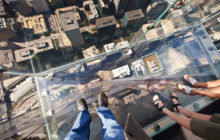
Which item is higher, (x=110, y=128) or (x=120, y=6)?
(x=120, y=6)

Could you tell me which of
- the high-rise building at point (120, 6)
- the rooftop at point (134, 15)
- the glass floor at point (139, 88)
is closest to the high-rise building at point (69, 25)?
the high-rise building at point (120, 6)

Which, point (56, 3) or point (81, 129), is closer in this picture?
point (81, 129)

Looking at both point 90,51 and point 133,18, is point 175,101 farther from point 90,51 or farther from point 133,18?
point 133,18

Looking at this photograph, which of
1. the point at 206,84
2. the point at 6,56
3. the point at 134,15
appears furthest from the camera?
the point at 134,15

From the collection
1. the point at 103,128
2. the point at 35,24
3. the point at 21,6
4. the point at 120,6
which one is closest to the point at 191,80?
the point at 103,128

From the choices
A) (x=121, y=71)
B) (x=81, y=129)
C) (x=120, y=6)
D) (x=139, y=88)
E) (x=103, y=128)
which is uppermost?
(x=120, y=6)

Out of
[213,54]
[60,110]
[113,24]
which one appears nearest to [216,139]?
[60,110]

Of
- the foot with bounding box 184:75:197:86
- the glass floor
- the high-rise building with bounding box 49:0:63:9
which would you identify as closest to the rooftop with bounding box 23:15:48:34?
the high-rise building with bounding box 49:0:63:9
